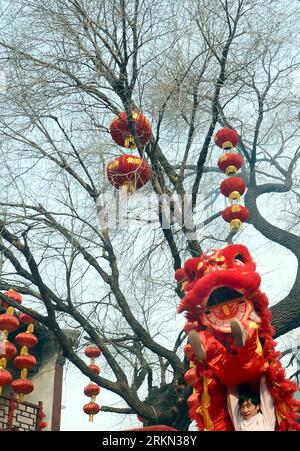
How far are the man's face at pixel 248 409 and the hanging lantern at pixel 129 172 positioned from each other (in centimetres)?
249

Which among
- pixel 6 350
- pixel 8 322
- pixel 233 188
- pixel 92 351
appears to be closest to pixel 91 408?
pixel 92 351

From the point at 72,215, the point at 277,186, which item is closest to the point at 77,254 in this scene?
the point at 72,215

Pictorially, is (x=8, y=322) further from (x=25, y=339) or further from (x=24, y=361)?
(x=24, y=361)

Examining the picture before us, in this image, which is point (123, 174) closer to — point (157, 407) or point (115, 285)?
point (115, 285)

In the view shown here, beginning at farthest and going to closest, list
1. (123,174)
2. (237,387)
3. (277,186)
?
(277,186) < (123,174) < (237,387)

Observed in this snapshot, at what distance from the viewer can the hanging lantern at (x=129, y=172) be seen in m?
6.43

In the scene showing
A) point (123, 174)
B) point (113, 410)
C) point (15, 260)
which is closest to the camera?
point (123, 174)

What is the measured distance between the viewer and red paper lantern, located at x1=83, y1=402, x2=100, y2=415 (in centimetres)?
920

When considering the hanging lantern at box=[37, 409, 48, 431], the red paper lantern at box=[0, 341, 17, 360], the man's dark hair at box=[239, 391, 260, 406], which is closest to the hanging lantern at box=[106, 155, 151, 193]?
the man's dark hair at box=[239, 391, 260, 406]

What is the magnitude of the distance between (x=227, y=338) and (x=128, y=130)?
2.59 metres

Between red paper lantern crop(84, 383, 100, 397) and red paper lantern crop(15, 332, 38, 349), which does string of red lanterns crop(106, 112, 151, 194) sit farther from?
red paper lantern crop(84, 383, 100, 397)
